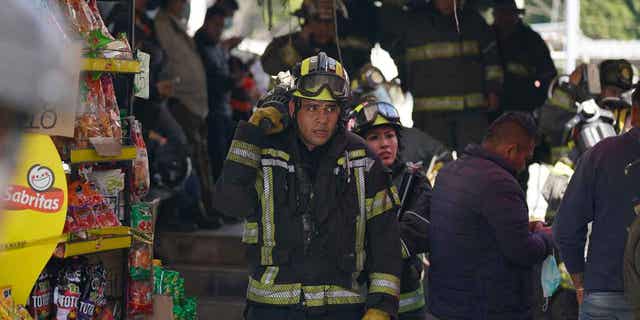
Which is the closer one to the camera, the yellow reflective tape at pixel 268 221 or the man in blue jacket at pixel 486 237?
the yellow reflective tape at pixel 268 221

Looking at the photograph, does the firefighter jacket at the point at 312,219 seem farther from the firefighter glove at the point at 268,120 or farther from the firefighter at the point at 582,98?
the firefighter at the point at 582,98

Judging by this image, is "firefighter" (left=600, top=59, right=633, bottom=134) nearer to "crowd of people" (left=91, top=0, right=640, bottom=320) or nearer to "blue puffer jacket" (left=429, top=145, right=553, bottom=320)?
"crowd of people" (left=91, top=0, right=640, bottom=320)

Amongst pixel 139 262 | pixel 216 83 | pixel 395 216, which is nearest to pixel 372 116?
pixel 395 216

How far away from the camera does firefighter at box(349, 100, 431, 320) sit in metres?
5.66

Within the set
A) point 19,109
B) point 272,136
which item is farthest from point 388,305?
point 19,109

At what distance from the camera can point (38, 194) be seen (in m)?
4.27

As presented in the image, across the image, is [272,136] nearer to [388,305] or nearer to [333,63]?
[333,63]

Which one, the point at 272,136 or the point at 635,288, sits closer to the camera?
the point at 635,288

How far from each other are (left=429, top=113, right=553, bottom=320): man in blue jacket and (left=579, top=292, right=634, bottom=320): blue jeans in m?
0.44

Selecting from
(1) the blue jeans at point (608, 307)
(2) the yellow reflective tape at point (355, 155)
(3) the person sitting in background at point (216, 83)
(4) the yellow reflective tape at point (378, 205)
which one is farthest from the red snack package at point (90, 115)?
(3) the person sitting in background at point (216, 83)

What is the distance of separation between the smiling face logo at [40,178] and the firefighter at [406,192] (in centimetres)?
165

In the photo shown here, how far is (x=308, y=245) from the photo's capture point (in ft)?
15.6

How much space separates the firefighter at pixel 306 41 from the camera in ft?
28.8

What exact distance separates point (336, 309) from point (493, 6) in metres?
6.18
